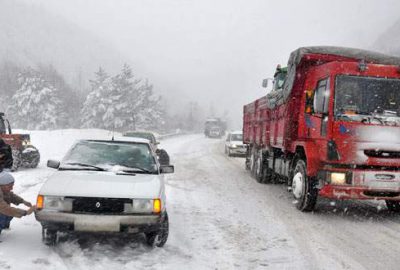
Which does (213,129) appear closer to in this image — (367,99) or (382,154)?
(367,99)

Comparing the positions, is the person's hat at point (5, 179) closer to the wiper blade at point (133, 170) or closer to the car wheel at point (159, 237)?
the wiper blade at point (133, 170)

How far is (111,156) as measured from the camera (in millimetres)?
7250

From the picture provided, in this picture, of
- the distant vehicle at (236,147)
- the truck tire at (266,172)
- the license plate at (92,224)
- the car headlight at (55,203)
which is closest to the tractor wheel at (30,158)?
the truck tire at (266,172)

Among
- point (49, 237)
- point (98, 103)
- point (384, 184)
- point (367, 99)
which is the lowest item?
point (49, 237)

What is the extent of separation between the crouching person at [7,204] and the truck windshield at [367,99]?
567 cm

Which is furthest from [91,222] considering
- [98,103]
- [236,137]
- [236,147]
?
[98,103]

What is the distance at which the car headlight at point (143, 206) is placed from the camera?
19.0ft

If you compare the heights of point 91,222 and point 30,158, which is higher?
point 91,222

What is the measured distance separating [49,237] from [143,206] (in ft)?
4.41

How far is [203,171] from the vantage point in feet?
56.6

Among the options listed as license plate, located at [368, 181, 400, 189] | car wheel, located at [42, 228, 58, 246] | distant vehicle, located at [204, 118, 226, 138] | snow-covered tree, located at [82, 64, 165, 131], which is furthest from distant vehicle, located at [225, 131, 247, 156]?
snow-covered tree, located at [82, 64, 165, 131]

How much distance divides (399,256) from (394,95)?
3.59 meters

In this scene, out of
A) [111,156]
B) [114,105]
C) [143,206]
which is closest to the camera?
[143,206]

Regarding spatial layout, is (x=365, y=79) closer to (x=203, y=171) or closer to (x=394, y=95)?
(x=394, y=95)
